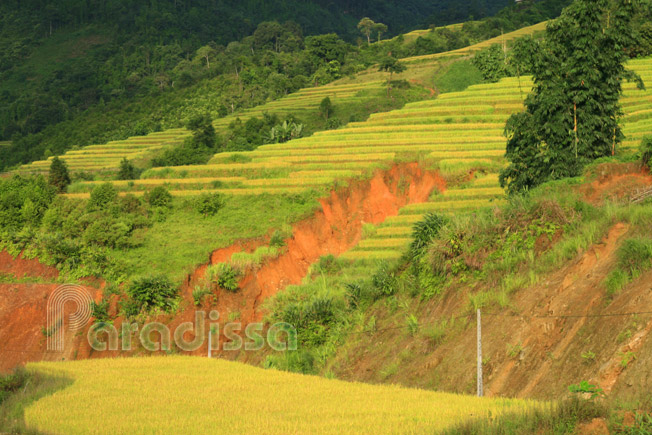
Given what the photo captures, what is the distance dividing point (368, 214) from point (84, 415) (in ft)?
80.3

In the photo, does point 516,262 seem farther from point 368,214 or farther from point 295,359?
point 368,214

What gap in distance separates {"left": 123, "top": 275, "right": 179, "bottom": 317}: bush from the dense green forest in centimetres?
5657

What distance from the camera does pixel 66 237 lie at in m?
35.4

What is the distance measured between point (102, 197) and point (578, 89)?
22502mm

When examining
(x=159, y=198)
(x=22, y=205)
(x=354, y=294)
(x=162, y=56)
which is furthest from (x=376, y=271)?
(x=162, y=56)

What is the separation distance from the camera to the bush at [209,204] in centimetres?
3688

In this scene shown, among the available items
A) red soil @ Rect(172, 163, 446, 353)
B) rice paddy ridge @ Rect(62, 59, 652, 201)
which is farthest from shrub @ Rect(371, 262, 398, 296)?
rice paddy ridge @ Rect(62, 59, 652, 201)

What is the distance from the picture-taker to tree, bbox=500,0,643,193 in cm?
2591

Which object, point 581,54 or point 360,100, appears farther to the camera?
point 360,100

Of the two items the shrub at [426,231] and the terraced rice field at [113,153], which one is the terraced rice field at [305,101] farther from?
the shrub at [426,231]

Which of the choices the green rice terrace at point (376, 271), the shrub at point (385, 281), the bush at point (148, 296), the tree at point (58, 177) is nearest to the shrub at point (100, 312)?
the green rice terrace at point (376, 271)

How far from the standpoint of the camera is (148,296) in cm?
2914

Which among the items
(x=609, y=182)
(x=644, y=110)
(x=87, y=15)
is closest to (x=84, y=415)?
(x=609, y=182)

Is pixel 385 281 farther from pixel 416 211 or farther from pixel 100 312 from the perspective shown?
pixel 100 312
